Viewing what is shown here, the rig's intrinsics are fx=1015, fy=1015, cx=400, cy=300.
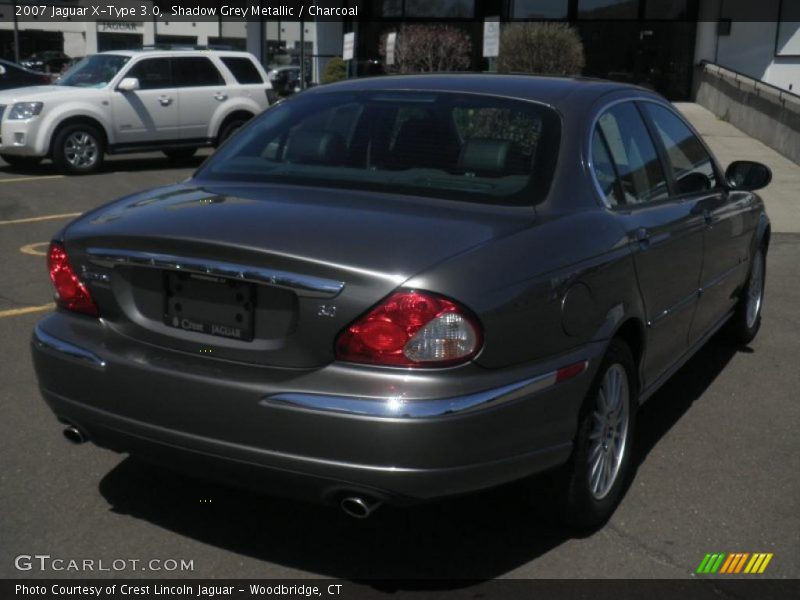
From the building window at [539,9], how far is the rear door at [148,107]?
1527cm

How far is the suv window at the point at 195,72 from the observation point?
15420 mm

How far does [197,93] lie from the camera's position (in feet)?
51.1

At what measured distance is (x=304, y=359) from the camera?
3.15 meters

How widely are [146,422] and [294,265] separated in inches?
29.7

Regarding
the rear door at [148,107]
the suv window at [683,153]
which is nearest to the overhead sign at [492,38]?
the rear door at [148,107]

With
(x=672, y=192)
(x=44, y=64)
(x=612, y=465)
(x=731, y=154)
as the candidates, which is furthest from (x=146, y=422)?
(x=44, y=64)

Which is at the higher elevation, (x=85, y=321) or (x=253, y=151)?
(x=253, y=151)

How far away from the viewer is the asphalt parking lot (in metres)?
3.60

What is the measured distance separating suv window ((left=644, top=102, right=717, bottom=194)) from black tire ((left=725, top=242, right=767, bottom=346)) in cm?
103

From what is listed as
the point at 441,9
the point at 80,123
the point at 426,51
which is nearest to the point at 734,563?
the point at 80,123

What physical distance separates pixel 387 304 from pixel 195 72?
1343cm

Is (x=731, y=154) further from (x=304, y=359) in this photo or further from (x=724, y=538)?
(x=304, y=359)

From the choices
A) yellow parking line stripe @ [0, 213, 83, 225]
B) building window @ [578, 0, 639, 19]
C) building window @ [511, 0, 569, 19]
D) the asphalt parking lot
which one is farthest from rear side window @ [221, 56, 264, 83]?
building window @ [578, 0, 639, 19]

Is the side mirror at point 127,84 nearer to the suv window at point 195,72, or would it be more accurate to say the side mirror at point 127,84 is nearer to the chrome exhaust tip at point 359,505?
the suv window at point 195,72
